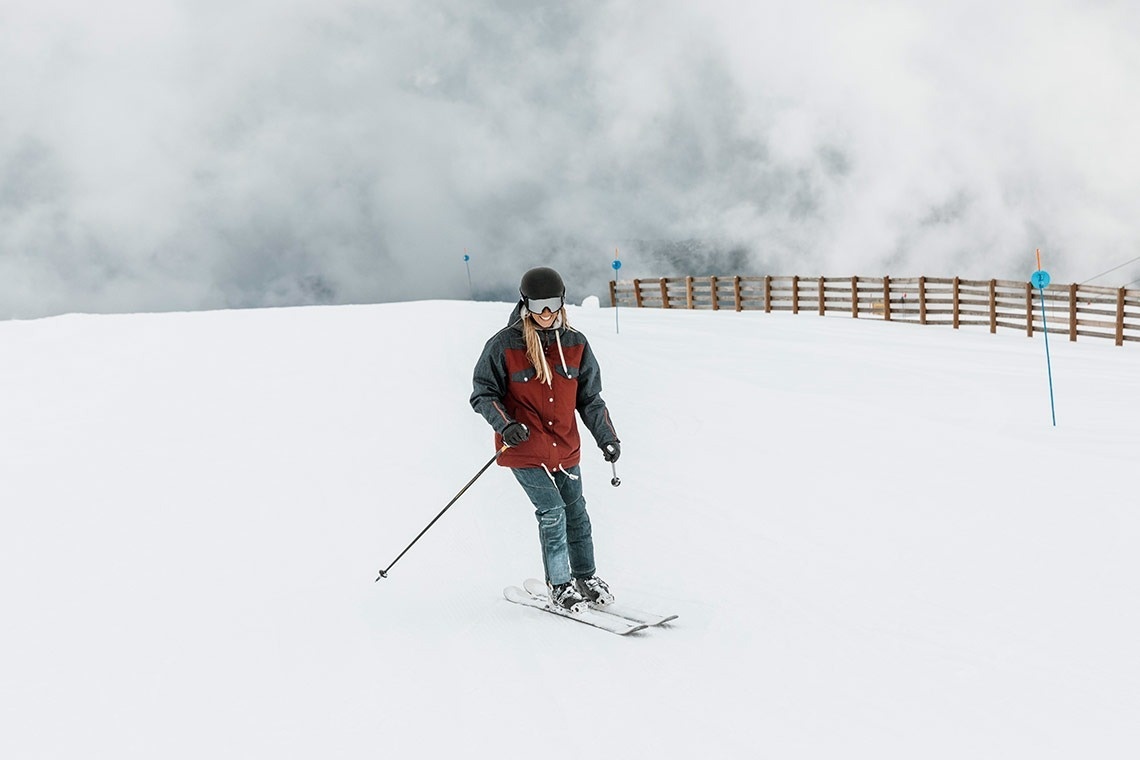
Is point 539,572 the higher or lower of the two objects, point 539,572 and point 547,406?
the lower

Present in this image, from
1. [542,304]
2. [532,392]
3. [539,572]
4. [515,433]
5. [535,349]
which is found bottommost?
[539,572]

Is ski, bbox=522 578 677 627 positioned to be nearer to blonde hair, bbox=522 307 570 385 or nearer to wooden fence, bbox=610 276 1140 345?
blonde hair, bbox=522 307 570 385

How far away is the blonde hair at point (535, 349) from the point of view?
176 inches

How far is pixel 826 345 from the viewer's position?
17.7 m

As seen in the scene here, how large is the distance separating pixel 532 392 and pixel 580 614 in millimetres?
1032

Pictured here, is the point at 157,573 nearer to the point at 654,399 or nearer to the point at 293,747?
the point at 293,747

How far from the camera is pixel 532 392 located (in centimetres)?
455

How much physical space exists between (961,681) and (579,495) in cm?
179

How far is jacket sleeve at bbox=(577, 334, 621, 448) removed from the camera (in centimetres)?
473

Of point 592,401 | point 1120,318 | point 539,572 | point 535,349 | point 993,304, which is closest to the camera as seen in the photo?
point 535,349

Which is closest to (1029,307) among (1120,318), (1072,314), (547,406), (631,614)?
(1072,314)

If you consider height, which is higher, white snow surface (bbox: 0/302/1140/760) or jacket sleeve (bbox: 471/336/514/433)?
jacket sleeve (bbox: 471/336/514/433)

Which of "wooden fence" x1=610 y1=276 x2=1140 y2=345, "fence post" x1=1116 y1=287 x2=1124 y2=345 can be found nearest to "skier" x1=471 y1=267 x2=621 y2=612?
"wooden fence" x1=610 y1=276 x2=1140 y2=345

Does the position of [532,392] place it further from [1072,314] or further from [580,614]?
[1072,314]
